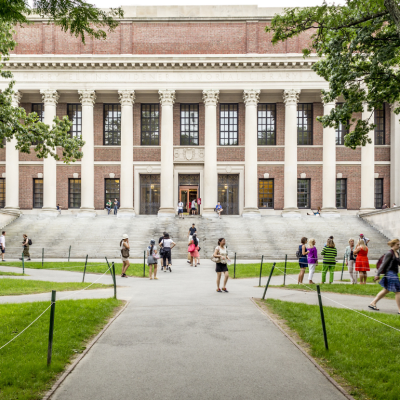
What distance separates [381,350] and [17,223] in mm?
32577

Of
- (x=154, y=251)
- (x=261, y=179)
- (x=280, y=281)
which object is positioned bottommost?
(x=280, y=281)

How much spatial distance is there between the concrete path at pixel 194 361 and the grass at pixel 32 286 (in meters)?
3.88

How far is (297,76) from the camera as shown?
38.2m

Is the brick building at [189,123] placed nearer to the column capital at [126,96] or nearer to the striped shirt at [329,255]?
the column capital at [126,96]

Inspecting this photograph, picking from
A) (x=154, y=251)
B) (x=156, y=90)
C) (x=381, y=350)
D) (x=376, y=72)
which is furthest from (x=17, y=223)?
(x=381, y=350)

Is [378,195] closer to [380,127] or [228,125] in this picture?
[380,127]

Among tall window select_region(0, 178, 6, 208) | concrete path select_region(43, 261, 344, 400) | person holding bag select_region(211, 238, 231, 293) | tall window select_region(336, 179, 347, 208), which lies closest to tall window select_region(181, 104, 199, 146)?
tall window select_region(336, 179, 347, 208)

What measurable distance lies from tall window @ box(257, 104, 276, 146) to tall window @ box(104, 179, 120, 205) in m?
14.0

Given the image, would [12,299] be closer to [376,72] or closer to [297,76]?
[376,72]

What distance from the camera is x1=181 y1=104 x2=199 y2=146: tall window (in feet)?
136

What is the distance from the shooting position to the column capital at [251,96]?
38312mm

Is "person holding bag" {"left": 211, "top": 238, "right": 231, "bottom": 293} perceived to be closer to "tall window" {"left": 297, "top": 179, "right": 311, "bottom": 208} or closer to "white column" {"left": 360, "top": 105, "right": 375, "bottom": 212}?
"white column" {"left": 360, "top": 105, "right": 375, "bottom": 212}

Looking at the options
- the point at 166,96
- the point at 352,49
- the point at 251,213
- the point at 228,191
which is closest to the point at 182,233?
the point at 251,213

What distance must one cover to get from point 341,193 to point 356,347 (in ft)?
Result: 114
